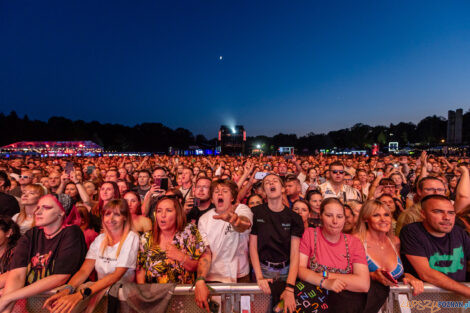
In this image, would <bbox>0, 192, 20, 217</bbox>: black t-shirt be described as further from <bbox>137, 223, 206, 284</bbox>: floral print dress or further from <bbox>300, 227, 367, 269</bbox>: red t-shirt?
<bbox>300, 227, 367, 269</bbox>: red t-shirt

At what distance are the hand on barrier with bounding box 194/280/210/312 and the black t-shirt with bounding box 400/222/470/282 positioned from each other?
2172 millimetres

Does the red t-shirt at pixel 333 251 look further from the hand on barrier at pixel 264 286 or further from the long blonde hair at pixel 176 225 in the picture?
the long blonde hair at pixel 176 225

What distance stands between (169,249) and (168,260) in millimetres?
192

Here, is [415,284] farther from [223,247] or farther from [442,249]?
[223,247]

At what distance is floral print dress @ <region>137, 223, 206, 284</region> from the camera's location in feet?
8.15

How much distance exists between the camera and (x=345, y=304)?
225cm

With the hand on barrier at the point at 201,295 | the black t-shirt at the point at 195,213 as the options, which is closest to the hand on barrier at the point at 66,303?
the hand on barrier at the point at 201,295

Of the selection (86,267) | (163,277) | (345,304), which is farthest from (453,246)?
(86,267)

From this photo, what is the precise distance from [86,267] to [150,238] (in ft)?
2.25

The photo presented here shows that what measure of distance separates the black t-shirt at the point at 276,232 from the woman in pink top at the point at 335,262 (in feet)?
0.56

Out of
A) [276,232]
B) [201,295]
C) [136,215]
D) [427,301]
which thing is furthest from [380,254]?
[136,215]

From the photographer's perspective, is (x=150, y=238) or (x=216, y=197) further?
(x=216, y=197)

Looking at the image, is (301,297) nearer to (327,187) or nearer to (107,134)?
(327,187)

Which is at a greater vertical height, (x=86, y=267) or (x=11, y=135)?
(x=11, y=135)
